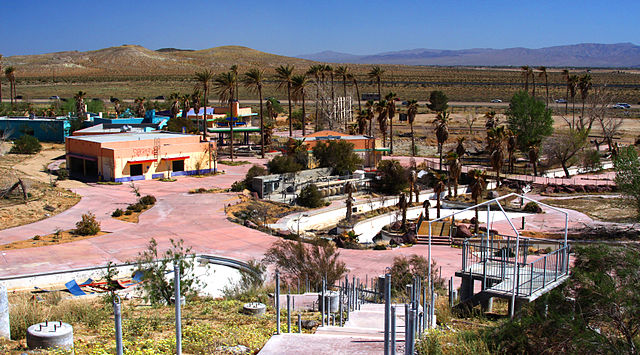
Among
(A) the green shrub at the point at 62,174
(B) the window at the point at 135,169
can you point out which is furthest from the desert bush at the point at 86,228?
(A) the green shrub at the point at 62,174

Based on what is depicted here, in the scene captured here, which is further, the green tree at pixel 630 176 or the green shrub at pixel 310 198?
the green shrub at pixel 310 198

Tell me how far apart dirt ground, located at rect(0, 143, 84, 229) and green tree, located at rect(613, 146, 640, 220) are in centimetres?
3318

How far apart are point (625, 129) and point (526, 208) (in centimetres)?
5152

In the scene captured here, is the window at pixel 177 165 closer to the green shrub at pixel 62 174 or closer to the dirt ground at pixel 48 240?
the green shrub at pixel 62 174

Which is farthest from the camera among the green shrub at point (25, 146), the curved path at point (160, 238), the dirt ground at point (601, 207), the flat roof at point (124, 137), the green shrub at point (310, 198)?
the green shrub at point (25, 146)

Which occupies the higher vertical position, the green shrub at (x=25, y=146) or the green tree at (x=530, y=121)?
the green tree at (x=530, y=121)

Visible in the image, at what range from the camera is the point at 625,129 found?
84.8m

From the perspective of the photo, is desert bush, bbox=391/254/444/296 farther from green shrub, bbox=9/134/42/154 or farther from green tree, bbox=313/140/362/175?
green shrub, bbox=9/134/42/154

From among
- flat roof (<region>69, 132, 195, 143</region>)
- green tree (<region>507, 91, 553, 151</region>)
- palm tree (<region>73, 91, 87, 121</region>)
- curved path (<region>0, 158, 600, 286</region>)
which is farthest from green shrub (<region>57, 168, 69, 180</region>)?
green tree (<region>507, 91, 553, 151</region>)

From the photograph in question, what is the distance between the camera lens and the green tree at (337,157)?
52.2 m

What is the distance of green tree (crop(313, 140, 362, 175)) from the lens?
171ft

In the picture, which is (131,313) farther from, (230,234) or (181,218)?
(181,218)

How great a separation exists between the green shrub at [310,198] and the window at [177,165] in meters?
13.4

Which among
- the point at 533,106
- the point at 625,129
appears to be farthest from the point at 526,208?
the point at 625,129
